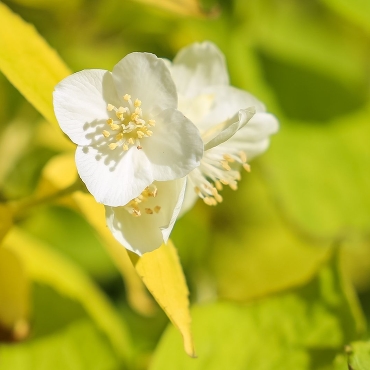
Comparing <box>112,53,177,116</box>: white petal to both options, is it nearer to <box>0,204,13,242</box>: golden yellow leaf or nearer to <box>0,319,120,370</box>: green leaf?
<box>0,204,13,242</box>: golden yellow leaf

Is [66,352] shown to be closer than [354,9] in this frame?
Yes

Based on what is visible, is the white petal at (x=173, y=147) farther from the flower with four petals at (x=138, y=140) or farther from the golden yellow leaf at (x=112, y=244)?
the golden yellow leaf at (x=112, y=244)

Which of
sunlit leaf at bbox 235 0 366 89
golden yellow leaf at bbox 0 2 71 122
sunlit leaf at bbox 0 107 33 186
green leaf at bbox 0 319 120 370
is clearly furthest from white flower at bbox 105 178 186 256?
sunlit leaf at bbox 235 0 366 89

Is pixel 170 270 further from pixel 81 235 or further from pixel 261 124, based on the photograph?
pixel 81 235

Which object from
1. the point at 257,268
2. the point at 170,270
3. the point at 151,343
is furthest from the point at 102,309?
the point at 257,268

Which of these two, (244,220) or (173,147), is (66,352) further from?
(244,220)

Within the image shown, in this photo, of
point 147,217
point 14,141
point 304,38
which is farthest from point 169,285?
point 304,38

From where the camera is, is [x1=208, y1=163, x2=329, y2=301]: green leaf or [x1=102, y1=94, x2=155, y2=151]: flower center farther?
[x1=208, y1=163, x2=329, y2=301]: green leaf
